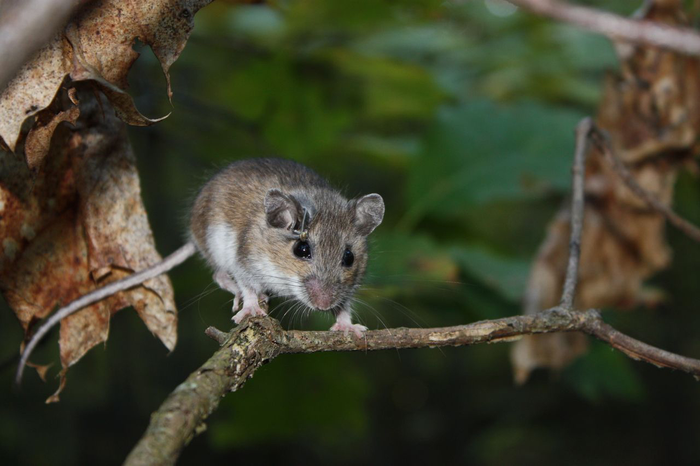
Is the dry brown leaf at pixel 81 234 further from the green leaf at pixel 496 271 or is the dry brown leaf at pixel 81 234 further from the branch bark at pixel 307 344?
the green leaf at pixel 496 271

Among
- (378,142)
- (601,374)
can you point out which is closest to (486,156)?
(378,142)

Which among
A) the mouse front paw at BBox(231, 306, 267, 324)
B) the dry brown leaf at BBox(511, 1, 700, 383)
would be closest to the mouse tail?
the mouse front paw at BBox(231, 306, 267, 324)

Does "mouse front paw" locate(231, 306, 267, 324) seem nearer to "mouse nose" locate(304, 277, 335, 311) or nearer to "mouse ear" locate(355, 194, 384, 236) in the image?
"mouse nose" locate(304, 277, 335, 311)

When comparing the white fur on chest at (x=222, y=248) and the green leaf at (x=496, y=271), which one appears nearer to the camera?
the white fur on chest at (x=222, y=248)

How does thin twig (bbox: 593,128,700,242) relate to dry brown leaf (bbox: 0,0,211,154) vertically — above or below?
below

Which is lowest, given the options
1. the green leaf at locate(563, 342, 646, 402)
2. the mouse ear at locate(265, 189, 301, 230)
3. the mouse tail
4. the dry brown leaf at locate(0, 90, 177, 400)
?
the green leaf at locate(563, 342, 646, 402)

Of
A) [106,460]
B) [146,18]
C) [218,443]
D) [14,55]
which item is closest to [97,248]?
[146,18]

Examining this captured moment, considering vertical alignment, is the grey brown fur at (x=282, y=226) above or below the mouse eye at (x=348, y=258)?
above

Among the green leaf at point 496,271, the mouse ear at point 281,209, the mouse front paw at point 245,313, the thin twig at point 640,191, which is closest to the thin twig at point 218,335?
the mouse front paw at point 245,313
